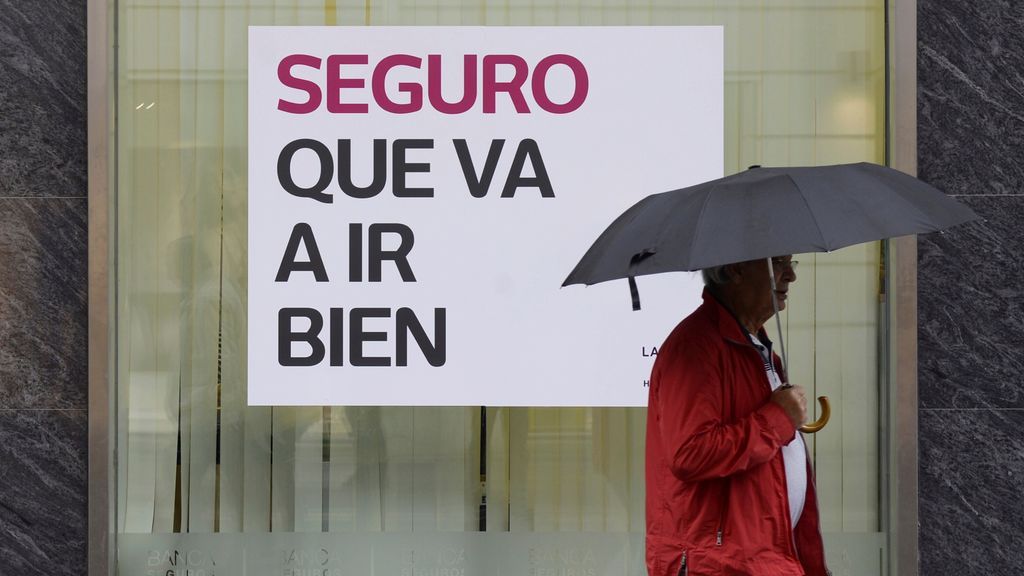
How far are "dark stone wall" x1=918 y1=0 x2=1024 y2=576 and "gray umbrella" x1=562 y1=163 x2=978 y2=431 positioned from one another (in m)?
2.23

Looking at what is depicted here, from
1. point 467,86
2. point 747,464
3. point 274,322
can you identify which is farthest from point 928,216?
point 274,322

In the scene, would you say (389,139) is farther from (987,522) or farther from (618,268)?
(987,522)

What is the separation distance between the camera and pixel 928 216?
9.62 feet

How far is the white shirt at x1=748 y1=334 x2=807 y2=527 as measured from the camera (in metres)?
3.19

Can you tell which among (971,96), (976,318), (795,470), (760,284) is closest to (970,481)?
(976,318)

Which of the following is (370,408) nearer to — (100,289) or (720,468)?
(100,289)

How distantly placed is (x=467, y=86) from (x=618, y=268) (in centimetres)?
250

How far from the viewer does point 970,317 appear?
17.2 feet

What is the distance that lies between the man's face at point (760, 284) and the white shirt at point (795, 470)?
87 mm

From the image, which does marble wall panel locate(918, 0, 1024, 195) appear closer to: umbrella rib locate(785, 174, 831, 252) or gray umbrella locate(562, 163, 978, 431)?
gray umbrella locate(562, 163, 978, 431)

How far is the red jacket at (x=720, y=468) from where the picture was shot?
303 cm

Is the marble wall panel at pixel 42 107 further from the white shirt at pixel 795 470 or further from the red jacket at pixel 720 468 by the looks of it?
the white shirt at pixel 795 470

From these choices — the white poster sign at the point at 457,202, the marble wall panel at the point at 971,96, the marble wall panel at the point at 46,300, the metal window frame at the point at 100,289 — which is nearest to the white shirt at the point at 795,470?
the white poster sign at the point at 457,202

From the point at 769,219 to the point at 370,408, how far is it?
9.24 ft
